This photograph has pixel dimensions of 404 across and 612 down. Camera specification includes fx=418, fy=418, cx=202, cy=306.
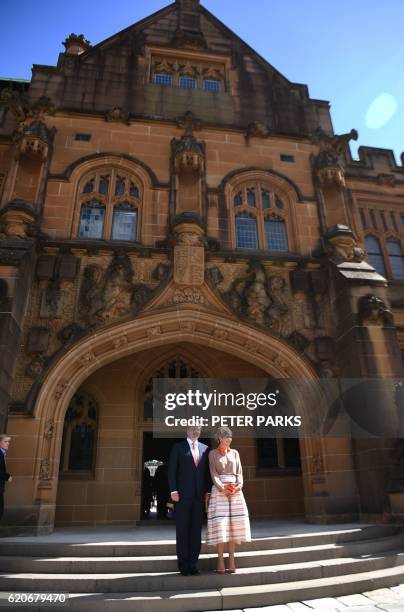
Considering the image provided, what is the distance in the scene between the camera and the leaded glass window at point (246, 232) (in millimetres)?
10828

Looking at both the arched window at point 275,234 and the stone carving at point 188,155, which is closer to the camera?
the stone carving at point 188,155

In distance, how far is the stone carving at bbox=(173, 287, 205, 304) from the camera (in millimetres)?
9211

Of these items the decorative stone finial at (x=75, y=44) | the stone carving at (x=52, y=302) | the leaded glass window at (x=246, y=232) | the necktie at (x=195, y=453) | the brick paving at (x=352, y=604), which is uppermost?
the decorative stone finial at (x=75, y=44)

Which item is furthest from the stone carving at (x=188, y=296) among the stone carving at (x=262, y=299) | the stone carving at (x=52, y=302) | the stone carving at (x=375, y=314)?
the stone carving at (x=375, y=314)

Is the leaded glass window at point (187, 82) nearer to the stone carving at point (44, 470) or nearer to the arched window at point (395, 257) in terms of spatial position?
the arched window at point (395, 257)

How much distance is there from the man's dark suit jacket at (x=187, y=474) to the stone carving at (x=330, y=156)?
9.09 m

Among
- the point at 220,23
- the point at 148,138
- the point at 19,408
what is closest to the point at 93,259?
the point at 19,408

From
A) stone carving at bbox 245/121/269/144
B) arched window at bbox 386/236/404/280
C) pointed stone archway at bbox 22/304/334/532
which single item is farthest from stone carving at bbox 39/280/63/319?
arched window at bbox 386/236/404/280

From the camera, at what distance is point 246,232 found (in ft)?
36.2

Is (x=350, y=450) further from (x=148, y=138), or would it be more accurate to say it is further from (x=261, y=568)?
(x=148, y=138)

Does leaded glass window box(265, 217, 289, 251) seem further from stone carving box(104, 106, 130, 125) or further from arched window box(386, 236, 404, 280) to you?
stone carving box(104, 106, 130, 125)

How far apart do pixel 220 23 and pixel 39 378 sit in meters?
14.3

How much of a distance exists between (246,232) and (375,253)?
14.1ft

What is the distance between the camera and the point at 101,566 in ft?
16.6
